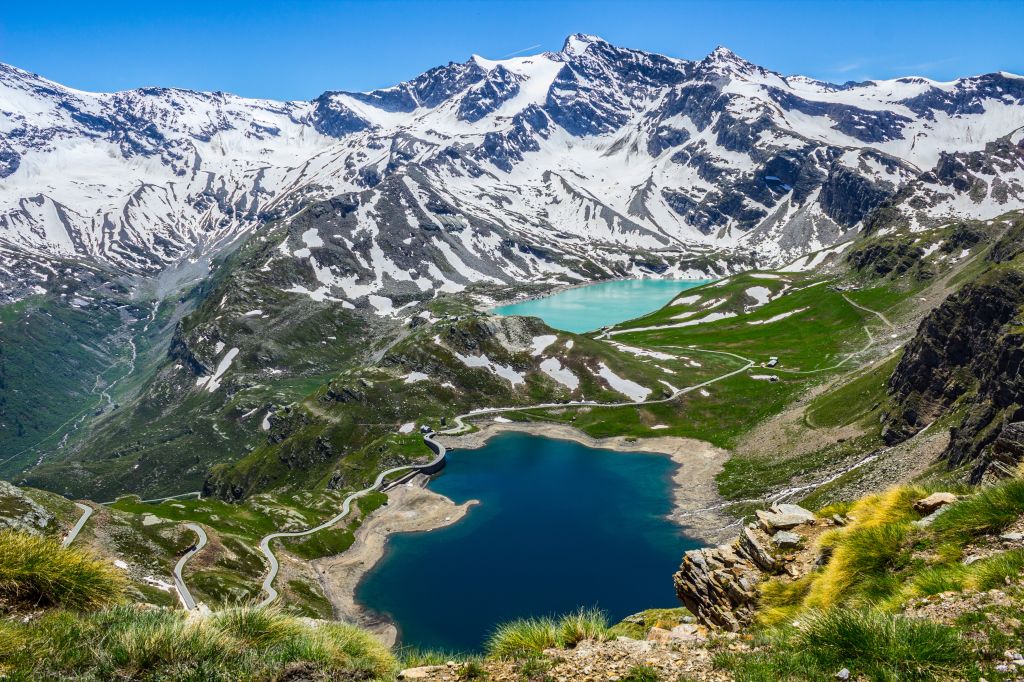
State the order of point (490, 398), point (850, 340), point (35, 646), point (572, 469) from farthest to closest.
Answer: point (850, 340), point (490, 398), point (572, 469), point (35, 646)

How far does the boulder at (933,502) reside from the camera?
43.6 ft

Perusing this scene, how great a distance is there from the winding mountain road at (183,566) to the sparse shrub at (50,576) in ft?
157

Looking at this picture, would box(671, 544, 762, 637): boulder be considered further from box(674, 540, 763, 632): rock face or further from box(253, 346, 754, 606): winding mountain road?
Answer: box(253, 346, 754, 606): winding mountain road

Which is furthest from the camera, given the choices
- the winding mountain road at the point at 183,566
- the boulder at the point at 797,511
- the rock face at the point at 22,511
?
the winding mountain road at the point at 183,566

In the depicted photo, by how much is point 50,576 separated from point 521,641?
8839mm

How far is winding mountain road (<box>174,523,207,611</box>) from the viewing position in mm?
57938

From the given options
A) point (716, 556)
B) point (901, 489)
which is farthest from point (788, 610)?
point (716, 556)

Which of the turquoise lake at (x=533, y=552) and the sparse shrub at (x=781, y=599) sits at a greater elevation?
the sparse shrub at (x=781, y=599)

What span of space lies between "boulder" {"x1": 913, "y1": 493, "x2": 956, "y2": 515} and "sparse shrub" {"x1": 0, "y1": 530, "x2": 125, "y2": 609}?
1731 cm

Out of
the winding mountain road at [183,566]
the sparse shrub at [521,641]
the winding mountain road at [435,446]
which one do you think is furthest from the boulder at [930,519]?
the winding mountain road at [435,446]

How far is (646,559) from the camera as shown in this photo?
77875mm

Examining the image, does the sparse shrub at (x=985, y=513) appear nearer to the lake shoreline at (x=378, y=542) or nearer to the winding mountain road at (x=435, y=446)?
the lake shoreline at (x=378, y=542)

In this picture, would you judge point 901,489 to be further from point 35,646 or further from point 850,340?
point 850,340

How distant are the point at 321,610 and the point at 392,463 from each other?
53828 millimetres
